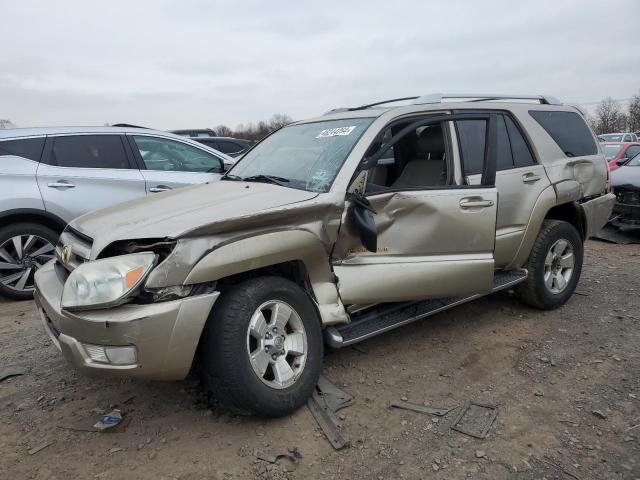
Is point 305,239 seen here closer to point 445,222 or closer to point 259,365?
point 259,365

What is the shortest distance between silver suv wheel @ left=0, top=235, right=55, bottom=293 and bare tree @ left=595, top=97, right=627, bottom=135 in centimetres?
5302

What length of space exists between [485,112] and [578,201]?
1386 mm

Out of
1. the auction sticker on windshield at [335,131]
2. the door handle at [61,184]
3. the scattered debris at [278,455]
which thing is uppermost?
the auction sticker on windshield at [335,131]

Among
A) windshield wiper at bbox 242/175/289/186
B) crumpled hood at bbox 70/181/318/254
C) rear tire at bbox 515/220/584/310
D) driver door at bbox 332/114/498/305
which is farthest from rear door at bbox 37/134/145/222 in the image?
rear tire at bbox 515/220/584/310

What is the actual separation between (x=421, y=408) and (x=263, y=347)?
1053 millimetres

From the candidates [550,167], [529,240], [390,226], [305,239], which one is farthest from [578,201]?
[305,239]

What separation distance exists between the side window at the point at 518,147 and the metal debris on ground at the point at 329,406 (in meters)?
2.40

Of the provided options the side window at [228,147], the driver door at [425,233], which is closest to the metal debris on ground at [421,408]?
the driver door at [425,233]

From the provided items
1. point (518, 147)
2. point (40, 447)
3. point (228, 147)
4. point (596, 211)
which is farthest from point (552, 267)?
point (228, 147)

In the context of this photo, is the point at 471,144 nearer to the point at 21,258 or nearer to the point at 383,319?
the point at 383,319

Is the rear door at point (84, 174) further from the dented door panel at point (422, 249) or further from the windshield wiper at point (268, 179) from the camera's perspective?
the dented door panel at point (422, 249)

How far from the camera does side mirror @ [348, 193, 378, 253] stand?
312 cm

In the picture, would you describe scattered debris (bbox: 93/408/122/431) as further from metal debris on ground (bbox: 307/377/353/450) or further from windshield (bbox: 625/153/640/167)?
windshield (bbox: 625/153/640/167)

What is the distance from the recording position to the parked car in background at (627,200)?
294 inches
